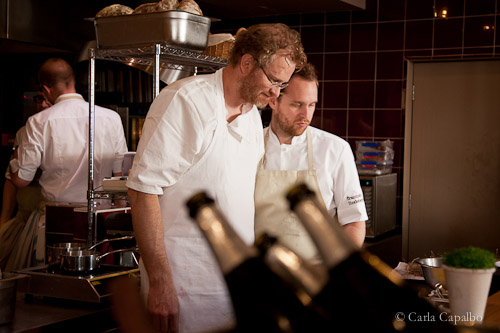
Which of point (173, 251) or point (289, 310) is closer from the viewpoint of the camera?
point (289, 310)

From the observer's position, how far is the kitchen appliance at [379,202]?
4.64 m

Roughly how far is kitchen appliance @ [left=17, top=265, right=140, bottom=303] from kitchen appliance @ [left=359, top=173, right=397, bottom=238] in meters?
2.43

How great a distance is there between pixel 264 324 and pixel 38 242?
3282mm

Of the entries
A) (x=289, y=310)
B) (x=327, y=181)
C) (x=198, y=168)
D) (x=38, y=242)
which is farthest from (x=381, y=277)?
(x=38, y=242)

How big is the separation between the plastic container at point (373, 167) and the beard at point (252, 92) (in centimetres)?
305

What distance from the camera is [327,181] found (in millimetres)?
2445

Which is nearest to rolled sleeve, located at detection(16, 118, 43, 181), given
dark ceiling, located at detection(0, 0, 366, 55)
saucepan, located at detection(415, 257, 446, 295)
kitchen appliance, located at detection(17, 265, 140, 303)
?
kitchen appliance, located at detection(17, 265, 140, 303)

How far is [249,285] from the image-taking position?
59 centimetres

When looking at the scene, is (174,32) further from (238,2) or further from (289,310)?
(238,2)

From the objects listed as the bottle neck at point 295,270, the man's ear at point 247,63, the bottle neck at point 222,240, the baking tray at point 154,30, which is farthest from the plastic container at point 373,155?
the bottle neck at point 222,240

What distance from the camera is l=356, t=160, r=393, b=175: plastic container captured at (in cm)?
479

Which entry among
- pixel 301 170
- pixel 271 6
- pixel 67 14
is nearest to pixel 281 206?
pixel 301 170

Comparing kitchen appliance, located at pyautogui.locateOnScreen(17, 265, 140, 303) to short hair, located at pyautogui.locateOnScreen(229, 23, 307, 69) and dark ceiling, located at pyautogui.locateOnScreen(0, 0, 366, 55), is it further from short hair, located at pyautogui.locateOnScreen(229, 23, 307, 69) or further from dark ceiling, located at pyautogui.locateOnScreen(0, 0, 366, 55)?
dark ceiling, located at pyautogui.locateOnScreen(0, 0, 366, 55)

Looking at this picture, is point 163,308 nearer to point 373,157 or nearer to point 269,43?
point 269,43
